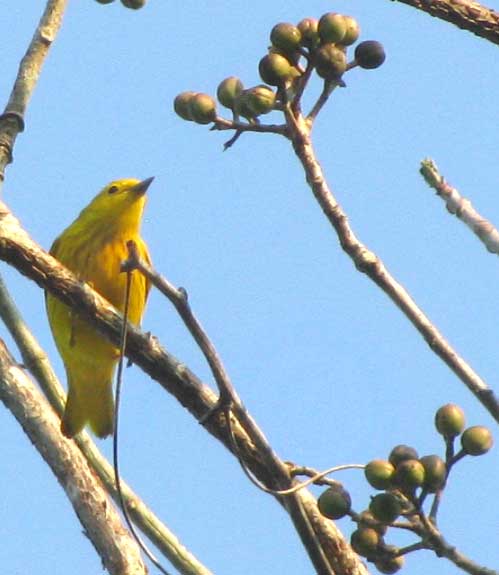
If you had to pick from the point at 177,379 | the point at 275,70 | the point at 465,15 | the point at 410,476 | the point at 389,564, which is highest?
the point at 465,15

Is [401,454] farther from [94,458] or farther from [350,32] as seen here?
[94,458]

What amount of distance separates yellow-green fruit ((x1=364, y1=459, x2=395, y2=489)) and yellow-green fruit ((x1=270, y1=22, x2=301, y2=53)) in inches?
58.4

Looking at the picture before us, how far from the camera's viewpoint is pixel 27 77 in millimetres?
7059

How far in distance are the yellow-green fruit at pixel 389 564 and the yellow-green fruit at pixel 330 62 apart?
1.64 meters

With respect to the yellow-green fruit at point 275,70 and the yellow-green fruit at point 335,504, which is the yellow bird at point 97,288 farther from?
the yellow-green fruit at point 335,504

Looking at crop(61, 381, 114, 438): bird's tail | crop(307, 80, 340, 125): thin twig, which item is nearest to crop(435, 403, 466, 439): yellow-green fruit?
crop(307, 80, 340, 125): thin twig

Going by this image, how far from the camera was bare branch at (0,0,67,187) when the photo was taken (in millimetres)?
6719

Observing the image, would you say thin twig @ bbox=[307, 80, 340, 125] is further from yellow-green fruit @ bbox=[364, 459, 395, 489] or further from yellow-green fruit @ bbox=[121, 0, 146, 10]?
yellow-green fruit @ bbox=[121, 0, 146, 10]

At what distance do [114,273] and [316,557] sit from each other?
169 inches

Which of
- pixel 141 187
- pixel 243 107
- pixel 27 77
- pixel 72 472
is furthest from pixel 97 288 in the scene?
pixel 243 107

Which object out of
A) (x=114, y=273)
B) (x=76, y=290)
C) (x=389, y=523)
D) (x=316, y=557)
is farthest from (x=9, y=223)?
(x=114, y=273)

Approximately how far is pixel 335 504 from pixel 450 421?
440 millimetres

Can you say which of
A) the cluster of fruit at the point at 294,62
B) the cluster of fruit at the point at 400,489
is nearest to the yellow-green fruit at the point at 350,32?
the cluster of fruit at the point at 294,62

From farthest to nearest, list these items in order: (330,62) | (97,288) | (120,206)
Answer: (120,206)
(97,288)
(330,62)
